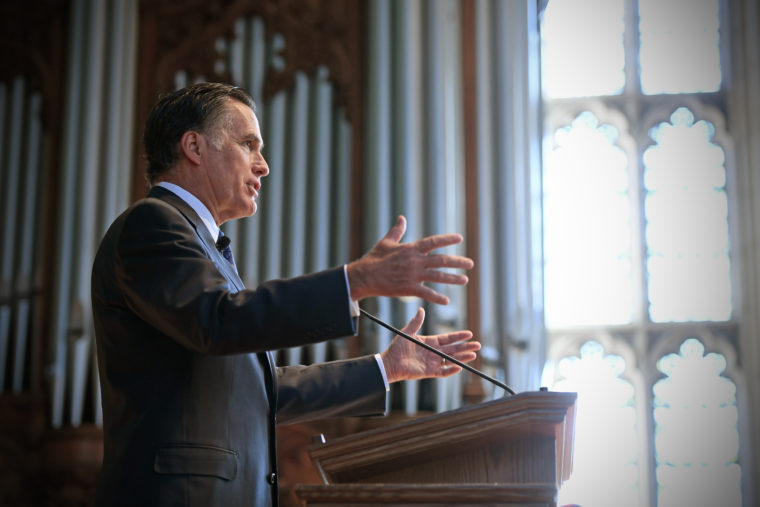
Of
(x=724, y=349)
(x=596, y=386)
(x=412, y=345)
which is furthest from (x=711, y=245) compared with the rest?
(x=412, y=345)

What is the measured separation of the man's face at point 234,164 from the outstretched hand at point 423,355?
45cm

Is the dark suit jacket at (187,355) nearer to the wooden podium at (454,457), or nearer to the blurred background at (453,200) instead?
the wooden podium at (454,457)

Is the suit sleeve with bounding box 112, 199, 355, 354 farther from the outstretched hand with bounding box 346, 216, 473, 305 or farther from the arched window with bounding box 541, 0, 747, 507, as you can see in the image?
the arched window with bounding box 541, 0, 747, 507

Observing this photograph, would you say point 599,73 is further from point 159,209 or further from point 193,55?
point 159,209

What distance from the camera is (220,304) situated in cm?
175

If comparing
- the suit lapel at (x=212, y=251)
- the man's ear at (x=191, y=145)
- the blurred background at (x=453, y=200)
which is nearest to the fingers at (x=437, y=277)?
the suit lapel at (x=212, y=251)

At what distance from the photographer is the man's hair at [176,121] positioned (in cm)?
220

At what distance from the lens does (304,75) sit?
5297 mm

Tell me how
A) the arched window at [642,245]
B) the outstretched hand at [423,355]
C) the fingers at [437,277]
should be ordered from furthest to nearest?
the arched window at [642,245] < the outstretched hand at [423,355] < the fingers at [437,277]

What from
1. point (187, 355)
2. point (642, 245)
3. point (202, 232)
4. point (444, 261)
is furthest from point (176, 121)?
point (642, 245)

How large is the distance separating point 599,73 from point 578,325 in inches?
59.0

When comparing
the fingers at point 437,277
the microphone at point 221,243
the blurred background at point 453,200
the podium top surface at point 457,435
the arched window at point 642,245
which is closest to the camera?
the fingers at point 437,277

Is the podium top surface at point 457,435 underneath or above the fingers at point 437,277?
underneath

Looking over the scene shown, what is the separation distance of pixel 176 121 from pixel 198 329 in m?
0.65
